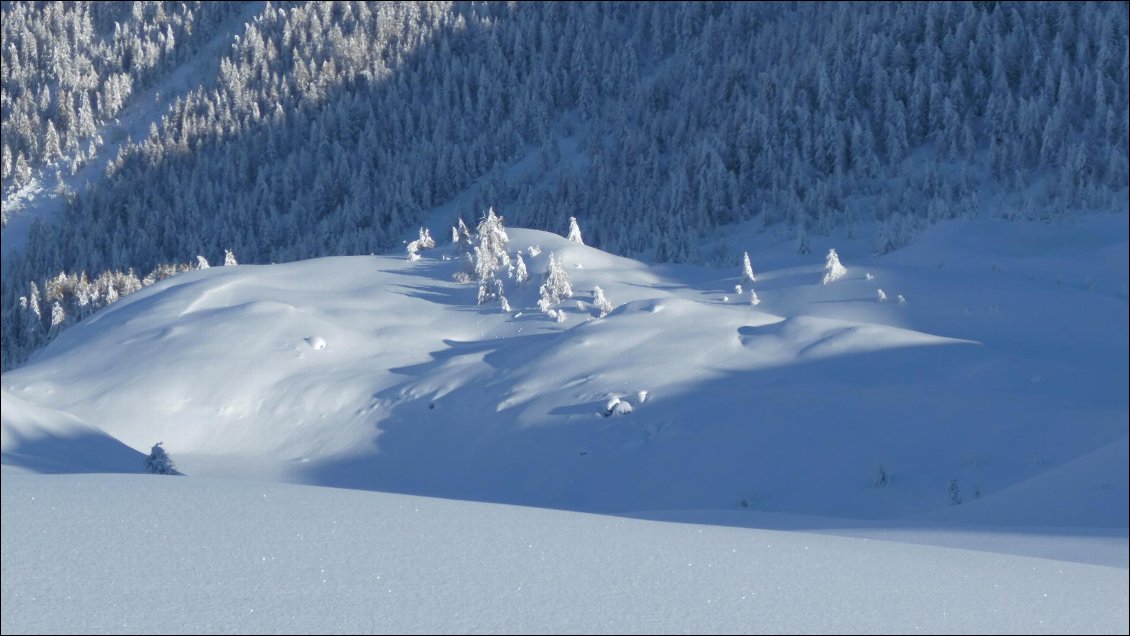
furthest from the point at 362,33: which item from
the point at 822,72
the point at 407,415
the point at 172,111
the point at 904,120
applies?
the point at 407,415

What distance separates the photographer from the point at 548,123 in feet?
141

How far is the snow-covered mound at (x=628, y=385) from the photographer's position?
11.3 m

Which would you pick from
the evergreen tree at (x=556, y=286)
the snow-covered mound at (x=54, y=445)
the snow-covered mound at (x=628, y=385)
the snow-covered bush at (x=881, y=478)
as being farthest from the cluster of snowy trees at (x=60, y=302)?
the snow-covered bush at (x=881, y=478)

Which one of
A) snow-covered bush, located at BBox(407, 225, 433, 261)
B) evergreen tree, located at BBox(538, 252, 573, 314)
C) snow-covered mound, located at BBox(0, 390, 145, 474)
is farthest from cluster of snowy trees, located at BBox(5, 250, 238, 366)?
snow-covered mound, located at BBox(0, 390, 145, 474)

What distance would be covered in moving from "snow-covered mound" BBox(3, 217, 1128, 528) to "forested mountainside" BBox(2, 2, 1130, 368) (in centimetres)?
662

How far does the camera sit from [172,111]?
5181 centimetres

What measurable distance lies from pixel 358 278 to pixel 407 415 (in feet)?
18.8

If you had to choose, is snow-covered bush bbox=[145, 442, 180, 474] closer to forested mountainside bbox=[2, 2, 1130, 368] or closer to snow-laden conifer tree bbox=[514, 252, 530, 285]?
snow-laden conifer tree bbox=[514, 252, 530, 285]

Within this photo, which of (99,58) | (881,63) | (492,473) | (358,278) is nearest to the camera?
(492,473)

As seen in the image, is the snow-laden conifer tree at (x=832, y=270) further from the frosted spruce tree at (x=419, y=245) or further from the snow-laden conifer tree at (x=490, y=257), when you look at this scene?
the frosted spruce tree at (x=419, y=245)

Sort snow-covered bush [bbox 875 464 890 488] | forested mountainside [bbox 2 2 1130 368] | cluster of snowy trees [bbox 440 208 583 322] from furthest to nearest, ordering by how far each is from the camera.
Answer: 1. forested mountainside [bbox 2 2 1130 368]
2. cluster of snowy trees [bbox 440 208 583 322]
3. snow-covered bush [bbox 875 464 890 488]

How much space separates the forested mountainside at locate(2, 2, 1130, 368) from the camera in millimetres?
27984

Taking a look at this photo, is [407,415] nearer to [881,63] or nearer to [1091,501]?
[1091,501]

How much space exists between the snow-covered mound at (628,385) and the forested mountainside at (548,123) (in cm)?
662
